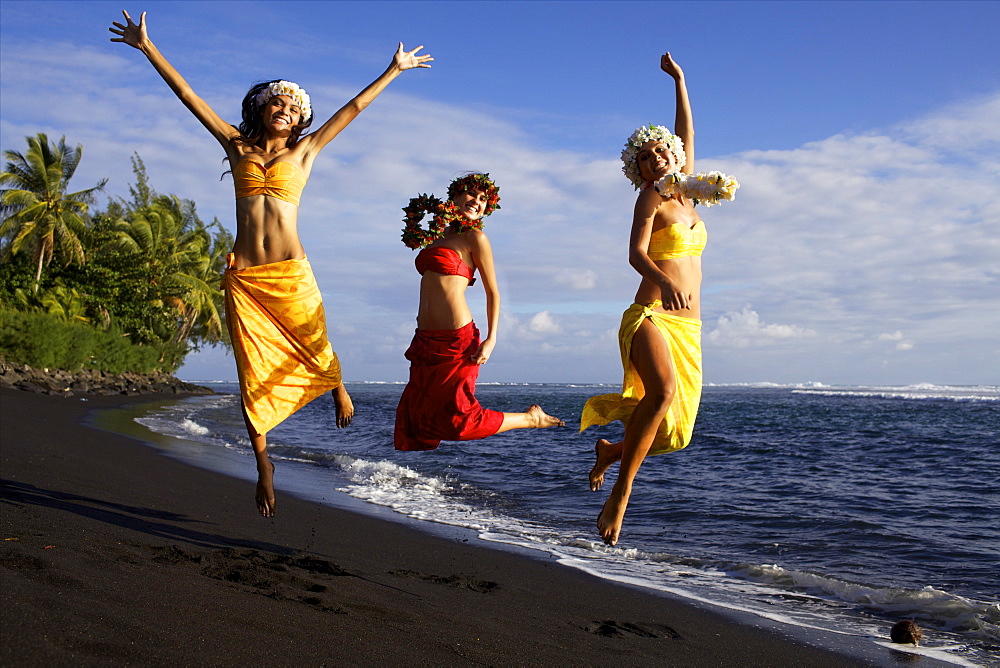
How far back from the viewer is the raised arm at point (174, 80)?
5297 millimetres

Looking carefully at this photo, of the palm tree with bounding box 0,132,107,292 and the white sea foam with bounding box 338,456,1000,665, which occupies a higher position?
the palm tree with bounding box 0,132,107,292

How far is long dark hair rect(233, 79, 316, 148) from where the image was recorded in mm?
5535

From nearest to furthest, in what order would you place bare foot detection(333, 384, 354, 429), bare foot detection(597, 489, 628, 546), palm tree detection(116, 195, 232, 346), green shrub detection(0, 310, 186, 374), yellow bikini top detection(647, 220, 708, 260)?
bare foot detection(597, 489, 628, 546) < yellow bikini top detection(647, 220, 708, 260) < bare foot detection(333, 384, 354, 429) < green shrub detection(0, 310, 186, 374) < palm tree detection(116, 195, 232, 346)

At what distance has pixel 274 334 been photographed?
5.41 meters

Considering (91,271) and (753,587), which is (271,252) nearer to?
(753,587)

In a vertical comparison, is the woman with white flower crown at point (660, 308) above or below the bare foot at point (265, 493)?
above

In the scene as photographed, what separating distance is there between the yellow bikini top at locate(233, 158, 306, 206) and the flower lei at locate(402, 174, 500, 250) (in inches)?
30.7

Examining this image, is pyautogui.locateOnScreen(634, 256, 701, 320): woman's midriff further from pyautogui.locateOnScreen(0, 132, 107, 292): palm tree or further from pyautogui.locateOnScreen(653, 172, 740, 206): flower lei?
pyautogui.locateOnScreen(0, 132, 107, 292): palm tree

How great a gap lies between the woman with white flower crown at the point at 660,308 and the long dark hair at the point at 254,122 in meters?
2.20

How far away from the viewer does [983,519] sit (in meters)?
12.3

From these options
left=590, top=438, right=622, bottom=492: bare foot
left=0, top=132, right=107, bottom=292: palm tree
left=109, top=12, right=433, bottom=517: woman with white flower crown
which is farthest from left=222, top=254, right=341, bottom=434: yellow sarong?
left=0, top=132, right=107, bottom=292: palm tree

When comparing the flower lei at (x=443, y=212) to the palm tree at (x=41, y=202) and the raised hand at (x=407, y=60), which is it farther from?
the palm tree at (x=41, y=202)

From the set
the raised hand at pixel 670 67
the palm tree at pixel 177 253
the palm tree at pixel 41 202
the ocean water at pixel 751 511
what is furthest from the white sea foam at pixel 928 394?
the raised hand at pixel 670 67

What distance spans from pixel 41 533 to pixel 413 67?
14.1 feet
